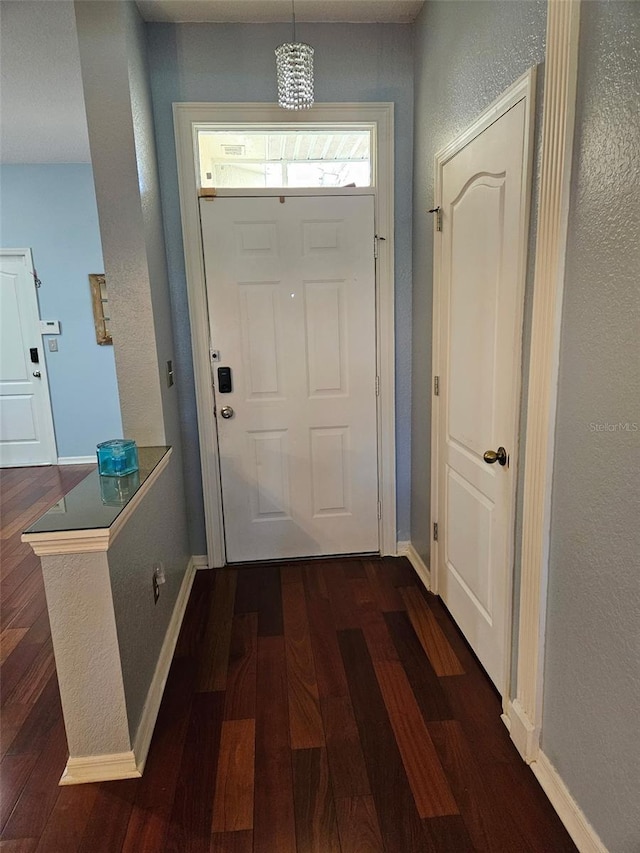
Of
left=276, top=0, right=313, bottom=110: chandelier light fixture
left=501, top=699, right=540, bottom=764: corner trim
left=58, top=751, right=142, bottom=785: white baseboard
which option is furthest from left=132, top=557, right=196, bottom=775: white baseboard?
left=276, top=0, right=313, bottom=110: chandelier light fixture

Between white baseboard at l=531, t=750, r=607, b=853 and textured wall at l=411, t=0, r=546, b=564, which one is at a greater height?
textured wall at l=411, t=0, r=546, b=564

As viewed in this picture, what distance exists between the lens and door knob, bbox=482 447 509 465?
166 centimetres

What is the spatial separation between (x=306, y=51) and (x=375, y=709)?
98.4 inches

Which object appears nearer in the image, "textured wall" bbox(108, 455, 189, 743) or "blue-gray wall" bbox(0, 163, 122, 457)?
"textured wall" bbox(108, 455, 189, 743)

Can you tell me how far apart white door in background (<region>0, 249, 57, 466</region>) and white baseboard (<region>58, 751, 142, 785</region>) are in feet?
12.9

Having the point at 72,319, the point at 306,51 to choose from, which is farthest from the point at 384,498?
the point at 72,319

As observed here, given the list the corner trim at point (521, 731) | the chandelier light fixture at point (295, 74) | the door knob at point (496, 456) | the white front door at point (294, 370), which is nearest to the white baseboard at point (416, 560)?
the white front door at point (294, 370)

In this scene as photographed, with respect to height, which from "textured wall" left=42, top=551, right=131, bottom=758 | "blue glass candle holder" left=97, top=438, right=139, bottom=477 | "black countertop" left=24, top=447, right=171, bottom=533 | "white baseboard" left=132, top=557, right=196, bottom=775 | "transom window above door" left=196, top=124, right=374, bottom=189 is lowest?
"white baseboard" left=132, top=557, right=196, bottom=775

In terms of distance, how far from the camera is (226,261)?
252 cm

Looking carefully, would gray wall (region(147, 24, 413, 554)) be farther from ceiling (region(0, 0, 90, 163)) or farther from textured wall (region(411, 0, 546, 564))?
ceiling (region(0, 0, 90, 163))

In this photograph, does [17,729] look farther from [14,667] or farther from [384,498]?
[384,498]

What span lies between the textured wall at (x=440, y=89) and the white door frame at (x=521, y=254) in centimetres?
4

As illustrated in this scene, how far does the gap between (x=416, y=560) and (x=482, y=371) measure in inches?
50.9

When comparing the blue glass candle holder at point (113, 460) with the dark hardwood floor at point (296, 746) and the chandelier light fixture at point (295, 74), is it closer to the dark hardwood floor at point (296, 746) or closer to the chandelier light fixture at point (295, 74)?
the dark hardwood floor at point (296, 746)
